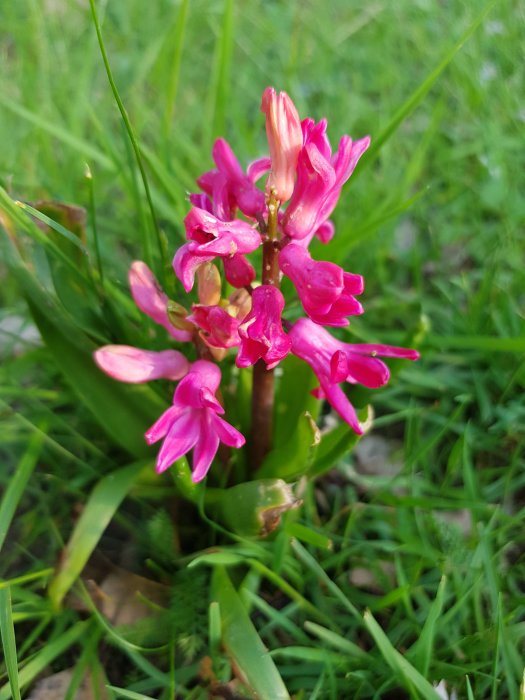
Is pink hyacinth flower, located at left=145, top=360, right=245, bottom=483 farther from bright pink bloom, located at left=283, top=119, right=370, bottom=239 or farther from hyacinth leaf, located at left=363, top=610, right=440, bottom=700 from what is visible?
hyacinth leaf, located at left=363, top=610, right=440, bottom=700

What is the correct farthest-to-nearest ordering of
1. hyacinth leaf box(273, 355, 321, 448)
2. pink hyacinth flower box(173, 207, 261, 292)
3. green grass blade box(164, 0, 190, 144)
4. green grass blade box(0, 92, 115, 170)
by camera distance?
green grass blade box(0, 92, 115, 170) < green grass blade box(164, 0, 190, 144) < hyacinth leaf box(273, 355, 321, 448) < pink hyacinth flower box(173, 207, 261, 292)

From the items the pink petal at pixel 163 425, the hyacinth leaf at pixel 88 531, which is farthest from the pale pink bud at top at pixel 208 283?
the hyacinth leaf at pixel 88 531

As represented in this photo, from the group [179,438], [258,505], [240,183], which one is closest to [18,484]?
[179,438]

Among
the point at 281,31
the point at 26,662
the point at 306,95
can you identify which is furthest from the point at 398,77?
the point at 26,662

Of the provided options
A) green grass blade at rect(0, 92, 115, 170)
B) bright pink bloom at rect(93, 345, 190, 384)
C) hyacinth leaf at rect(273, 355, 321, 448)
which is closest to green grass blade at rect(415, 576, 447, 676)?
hyacinth leaf at rect(273, 355, 321, 448)

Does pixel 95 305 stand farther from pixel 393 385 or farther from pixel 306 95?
pixel 306 95
